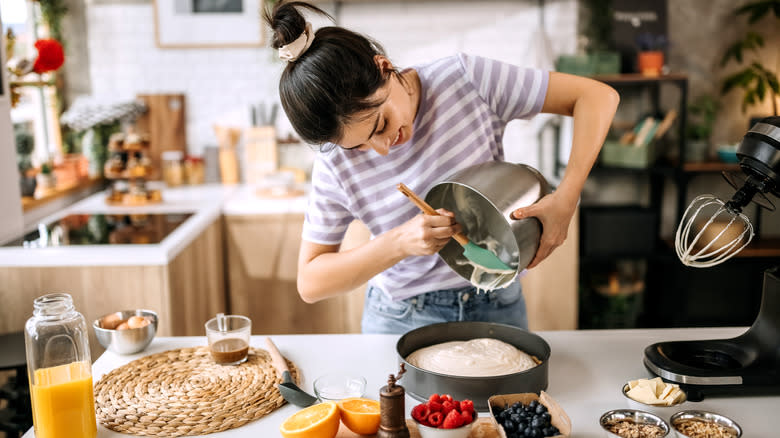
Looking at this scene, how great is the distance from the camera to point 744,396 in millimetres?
1338

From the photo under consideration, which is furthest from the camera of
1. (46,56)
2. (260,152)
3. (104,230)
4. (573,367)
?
(260,152)

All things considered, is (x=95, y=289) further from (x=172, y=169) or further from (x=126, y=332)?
(x=172, y=169)

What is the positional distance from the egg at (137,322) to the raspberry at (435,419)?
787mm

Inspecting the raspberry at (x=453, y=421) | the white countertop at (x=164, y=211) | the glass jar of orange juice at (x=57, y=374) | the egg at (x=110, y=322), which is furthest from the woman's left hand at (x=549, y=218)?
the white countertop at (x=164, y=211)

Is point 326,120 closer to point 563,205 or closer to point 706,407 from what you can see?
point 563,205

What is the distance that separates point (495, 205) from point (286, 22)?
1.68 ft

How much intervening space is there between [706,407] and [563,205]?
18.3 inches

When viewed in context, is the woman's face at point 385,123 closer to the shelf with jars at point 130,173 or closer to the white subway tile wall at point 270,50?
the shelf with jars at point 130,173

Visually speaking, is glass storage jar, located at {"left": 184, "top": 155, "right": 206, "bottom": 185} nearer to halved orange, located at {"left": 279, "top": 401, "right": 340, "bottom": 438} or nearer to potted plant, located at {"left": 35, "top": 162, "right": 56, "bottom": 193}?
potted plant, located at {"left": 35, "top": 162, "right": 56, "bottom": 193}

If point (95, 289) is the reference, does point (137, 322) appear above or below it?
above

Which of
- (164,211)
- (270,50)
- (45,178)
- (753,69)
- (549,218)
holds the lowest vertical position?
(164,211)

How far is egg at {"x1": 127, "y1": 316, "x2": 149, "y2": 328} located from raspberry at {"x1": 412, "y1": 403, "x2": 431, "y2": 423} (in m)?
0.76

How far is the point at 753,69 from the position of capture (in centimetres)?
365

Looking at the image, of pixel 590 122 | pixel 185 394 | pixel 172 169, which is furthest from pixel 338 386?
pixel 172 169
